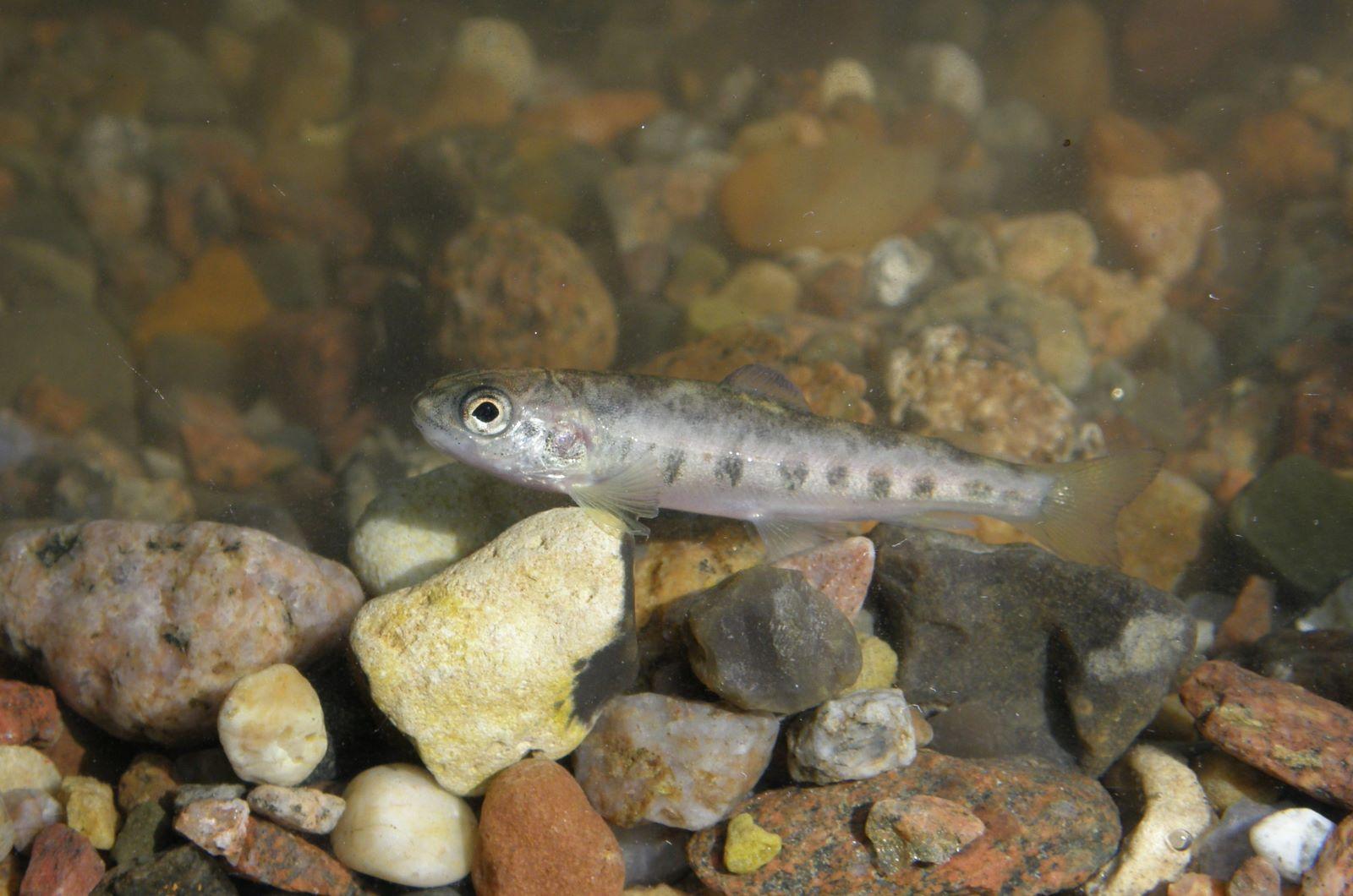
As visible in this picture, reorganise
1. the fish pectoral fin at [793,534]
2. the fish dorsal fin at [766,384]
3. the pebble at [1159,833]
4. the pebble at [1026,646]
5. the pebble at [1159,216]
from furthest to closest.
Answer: the pebble at [1159,216] < the fish dorsal fin at [766,384] < the fish pectoral fin at [793,534] < the pebble at [1026,646] < the pebble at [1159,833]

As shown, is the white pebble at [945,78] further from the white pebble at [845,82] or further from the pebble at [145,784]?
the pebble at [145,784]

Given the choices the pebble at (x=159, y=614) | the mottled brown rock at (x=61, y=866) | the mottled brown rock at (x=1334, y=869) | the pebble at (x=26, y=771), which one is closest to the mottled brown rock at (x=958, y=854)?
the mottled brown rock at (x=1334, y=869)

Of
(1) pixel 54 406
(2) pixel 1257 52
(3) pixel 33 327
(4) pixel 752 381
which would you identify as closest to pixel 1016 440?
(4) pixel 752 381

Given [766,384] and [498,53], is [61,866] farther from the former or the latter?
Result: [498,53]

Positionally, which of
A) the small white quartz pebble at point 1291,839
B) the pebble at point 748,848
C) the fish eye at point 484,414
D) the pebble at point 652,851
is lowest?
the pebble at point 652,851

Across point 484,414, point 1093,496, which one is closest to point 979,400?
point 1093,496
